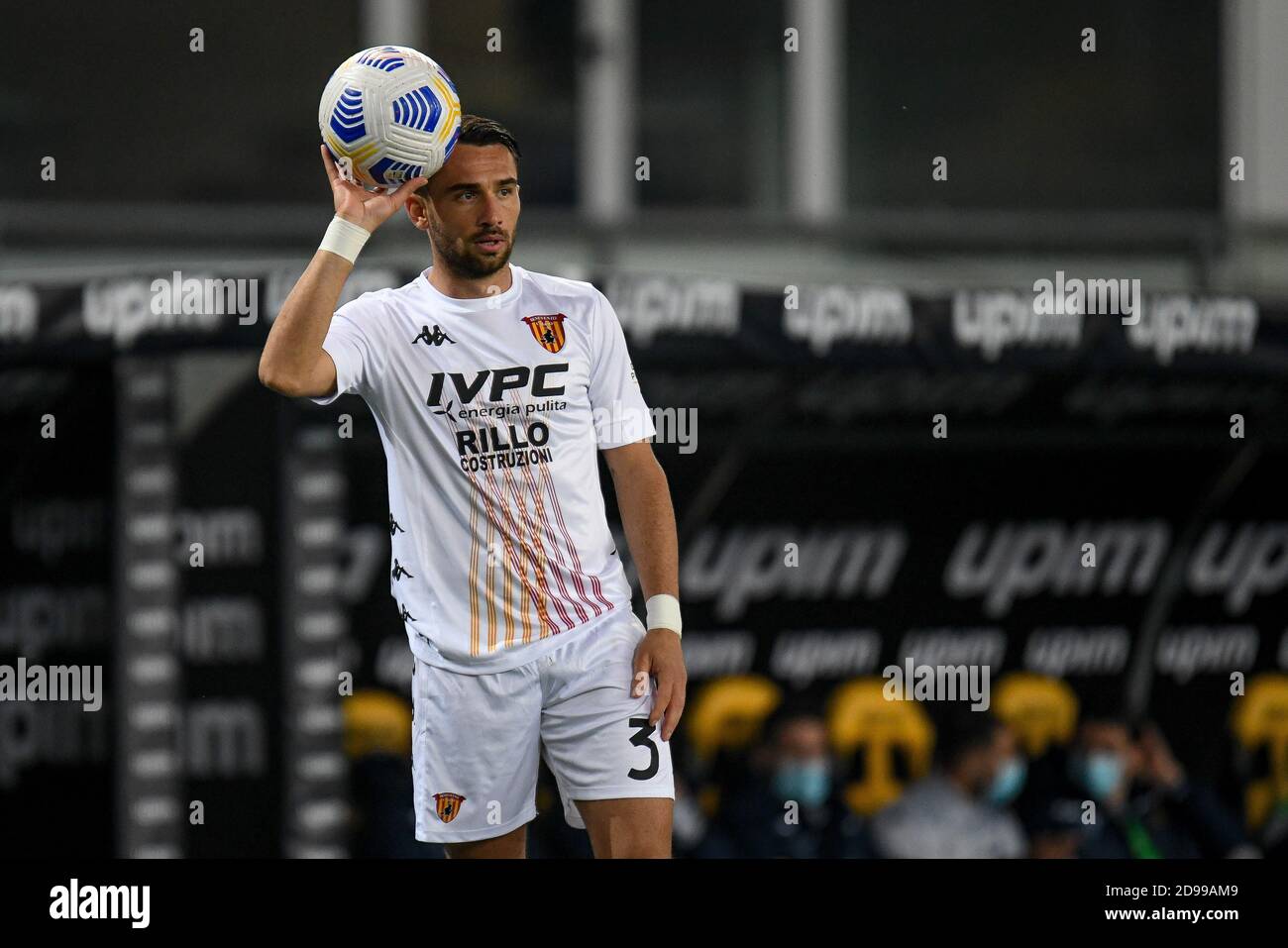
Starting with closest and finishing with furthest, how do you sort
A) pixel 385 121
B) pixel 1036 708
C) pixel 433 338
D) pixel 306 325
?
pixel 306 325 → pixel 385 121 → pixel 433 338 → pixel 1036 708

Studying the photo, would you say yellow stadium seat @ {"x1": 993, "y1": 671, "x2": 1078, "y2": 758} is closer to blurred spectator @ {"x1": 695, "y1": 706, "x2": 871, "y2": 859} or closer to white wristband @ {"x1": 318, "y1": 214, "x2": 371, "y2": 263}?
blurred spectator @ {"x1": 695, "y1": 706, "x2": 871, "y2": 859}

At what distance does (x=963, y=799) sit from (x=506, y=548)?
12.6ft

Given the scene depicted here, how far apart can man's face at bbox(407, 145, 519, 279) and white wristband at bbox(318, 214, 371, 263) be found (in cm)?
37

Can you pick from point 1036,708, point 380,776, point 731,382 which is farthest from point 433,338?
point 1036,708

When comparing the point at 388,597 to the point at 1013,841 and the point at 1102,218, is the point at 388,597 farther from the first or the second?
the point at 1102,218

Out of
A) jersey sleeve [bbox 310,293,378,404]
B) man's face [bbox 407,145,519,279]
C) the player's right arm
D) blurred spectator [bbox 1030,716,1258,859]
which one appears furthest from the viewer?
blurred spectator [bbox 1030,716,1258,859]

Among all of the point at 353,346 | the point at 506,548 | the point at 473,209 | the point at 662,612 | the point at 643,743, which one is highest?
the point at 473,209

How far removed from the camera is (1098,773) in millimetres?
7504

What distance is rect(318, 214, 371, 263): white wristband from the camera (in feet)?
12.2

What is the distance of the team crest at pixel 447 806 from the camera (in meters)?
4.09

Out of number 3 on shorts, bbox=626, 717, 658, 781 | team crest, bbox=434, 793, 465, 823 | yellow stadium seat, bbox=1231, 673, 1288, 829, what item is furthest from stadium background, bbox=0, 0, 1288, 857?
number 3 on shorts, bbox=626, 717, 658, 781

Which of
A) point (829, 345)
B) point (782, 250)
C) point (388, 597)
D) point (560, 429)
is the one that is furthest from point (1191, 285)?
point (560, 429)

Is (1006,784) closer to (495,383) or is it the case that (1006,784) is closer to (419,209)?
(495,383)
